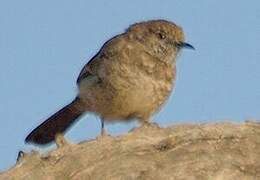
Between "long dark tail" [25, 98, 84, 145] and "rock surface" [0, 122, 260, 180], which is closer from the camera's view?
"rock surface" [0, 122, 260, 180]

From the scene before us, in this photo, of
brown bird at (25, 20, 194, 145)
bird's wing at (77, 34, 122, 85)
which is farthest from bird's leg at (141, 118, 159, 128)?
bird's wing at (77, 34, 122, 85)

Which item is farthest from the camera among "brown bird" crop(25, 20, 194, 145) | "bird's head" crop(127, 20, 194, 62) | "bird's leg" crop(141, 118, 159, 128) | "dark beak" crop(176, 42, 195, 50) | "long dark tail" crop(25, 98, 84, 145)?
"long dark tail" crop(25, 98, 84, 145)

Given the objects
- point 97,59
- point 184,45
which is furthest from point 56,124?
point 184,45

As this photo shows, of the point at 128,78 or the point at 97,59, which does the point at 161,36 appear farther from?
the point at 128,78

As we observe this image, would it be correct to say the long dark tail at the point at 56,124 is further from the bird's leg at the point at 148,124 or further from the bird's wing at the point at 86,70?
the bird's leg at the point at 148,124

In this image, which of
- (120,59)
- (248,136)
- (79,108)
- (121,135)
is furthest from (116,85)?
(248,136)

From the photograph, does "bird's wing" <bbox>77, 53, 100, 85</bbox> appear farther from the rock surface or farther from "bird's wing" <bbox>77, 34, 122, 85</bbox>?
the rock surface

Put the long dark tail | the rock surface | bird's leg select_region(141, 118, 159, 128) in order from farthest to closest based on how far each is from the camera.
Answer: the long dark tail < bird's leg select_region(141, 118, 159, 128) < the rock surface
